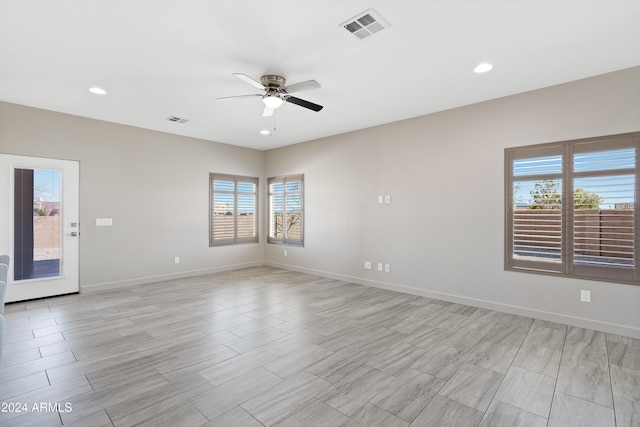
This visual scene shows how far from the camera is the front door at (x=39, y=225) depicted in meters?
4.52

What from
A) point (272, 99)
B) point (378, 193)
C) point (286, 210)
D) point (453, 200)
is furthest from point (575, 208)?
point (286, 210)

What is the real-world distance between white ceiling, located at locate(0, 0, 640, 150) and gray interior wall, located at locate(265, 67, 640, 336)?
355 mm

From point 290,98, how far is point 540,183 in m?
3.33

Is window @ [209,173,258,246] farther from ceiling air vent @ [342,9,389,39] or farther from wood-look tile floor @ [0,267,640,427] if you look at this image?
ceiling air vent @ [342,9,389,39]

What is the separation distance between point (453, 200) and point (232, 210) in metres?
4.83

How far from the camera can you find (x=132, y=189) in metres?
5.68

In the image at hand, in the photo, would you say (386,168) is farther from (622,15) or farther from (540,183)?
(622,15)

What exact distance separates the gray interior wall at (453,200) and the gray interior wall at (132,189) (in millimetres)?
2334

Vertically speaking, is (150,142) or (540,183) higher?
(150,142)

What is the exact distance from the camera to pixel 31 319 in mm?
3895

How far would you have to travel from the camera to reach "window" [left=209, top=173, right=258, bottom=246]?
22.6 feet

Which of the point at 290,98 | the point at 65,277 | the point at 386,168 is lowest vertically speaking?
the point at 65,277

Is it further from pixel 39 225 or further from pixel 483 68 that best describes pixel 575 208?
pixel 39 225

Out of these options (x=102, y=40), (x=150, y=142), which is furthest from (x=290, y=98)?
(x=150, y=142)
